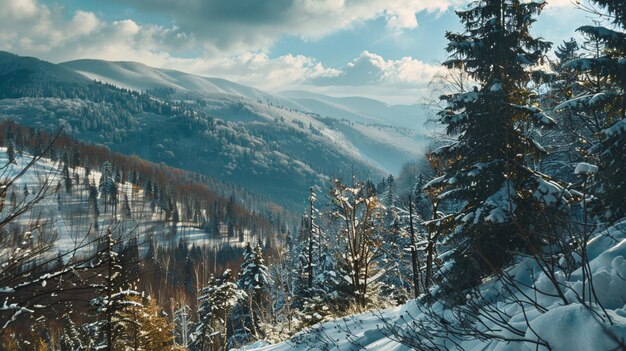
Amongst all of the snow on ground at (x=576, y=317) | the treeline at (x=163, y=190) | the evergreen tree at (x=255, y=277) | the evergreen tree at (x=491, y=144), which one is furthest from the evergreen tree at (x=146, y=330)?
the treeline at (x=163, y=190)

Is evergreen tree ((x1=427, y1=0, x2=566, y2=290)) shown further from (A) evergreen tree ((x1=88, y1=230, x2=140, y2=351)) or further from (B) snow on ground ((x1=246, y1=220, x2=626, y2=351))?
(A) evergreen tree ((x1=88, y1=230, x2=140, y2=351))

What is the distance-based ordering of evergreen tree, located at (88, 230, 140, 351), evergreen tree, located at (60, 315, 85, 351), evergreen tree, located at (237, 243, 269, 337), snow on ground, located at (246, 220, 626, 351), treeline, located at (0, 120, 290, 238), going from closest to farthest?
1. snow on ground, located at (246, 220, 626, 351)
2. evergreen tree, located at (88, 230, 140, 351)
3. evergreen tree, located at (237, 243, 269, 337)
4. evergreen tree, located at (60, 315, 85, 351)
5. treeline, located at (0, 120, 290, 238)

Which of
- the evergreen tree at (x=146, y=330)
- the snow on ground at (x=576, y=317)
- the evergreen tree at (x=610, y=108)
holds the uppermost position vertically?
the evergreen tree at (x=610, y=108)

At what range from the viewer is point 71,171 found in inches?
4806

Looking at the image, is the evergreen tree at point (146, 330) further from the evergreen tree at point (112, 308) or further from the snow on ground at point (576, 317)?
the snow on ground at point (576, 317)

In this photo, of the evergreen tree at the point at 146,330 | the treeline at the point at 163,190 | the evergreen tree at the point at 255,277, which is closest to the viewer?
the evergreen tree at the point at 146,330

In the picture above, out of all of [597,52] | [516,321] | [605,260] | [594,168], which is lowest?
[516,321]

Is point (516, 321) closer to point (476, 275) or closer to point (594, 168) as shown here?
point (594, 168)

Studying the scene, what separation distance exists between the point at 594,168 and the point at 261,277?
30348 mm

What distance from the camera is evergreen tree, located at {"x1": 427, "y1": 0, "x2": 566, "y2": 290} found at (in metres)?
6.90

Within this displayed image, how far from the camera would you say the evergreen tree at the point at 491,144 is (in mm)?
6902

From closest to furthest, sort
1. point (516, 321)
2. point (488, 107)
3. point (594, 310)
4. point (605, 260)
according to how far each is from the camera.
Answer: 1. point (594, 310)
2. point (516, 321)
3. point (605, 260)
4. point (488, 107)

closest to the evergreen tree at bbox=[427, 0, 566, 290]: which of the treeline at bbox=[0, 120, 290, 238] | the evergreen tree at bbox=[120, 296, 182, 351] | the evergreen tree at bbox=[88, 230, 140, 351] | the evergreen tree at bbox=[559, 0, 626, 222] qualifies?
the evergreen tree at bbox=[559, 0, 626, 222]

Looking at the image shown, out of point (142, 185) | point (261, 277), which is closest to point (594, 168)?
point (261, 277)
